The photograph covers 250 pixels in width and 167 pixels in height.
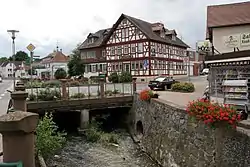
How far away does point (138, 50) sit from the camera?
48000mm

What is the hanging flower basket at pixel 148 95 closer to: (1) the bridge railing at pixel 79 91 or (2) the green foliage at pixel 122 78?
(1) the bridge railing at pixel 79 91

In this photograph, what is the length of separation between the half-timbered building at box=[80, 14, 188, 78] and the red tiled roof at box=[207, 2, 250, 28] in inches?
863

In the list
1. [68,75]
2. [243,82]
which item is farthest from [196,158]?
[68,75]

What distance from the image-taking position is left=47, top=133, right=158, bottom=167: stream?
13906 mm

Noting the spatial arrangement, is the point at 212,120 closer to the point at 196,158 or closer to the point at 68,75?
the point at 196,158

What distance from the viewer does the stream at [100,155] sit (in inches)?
547

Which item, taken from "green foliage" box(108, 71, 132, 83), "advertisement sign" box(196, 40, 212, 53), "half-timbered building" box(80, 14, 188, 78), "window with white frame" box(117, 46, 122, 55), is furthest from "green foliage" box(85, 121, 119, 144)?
"window with white frame" box(117, 46, 122, 55)

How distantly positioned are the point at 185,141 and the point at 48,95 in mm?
10560

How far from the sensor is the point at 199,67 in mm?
77938

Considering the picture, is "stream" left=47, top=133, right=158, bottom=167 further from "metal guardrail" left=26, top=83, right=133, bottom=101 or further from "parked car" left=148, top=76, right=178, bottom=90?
"parked car" left=148, top=76, right=178, bottom=90

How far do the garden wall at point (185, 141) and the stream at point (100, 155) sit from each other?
2.50 ft

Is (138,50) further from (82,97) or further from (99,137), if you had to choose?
(99,137)

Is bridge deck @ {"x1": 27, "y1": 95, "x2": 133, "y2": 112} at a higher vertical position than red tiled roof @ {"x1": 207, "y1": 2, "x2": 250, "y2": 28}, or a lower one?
lower

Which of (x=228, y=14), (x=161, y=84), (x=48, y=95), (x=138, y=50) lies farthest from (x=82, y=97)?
(x=138, y=50)
